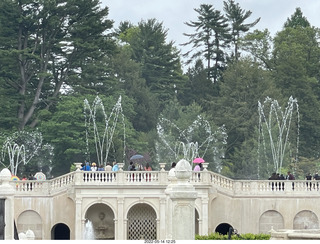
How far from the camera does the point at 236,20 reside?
331ft

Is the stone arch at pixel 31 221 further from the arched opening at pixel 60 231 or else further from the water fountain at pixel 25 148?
the water fountain at pixel 25 148

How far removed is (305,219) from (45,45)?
33.2 metres

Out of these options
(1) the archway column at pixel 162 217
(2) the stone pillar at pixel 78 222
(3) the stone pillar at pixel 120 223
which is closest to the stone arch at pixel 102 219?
(3) the stone pillar at pixel 120 223

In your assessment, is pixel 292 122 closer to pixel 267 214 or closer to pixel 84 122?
pixel 84 122

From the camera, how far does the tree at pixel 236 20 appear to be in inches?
3944

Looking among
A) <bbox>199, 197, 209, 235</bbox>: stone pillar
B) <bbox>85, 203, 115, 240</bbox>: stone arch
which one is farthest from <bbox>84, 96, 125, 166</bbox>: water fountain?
<bbox>199, 197, 209, 235</bbox>: stone pillar

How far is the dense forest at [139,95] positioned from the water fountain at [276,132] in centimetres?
13

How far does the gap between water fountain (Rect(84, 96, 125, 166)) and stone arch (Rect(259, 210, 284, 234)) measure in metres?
23.9

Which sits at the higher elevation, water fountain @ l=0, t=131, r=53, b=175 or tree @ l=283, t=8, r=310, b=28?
tree @ l=283, t=8, r=310, b=28

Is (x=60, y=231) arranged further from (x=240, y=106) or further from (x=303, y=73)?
(x=303, y=73)

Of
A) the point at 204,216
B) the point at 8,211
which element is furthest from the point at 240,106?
the point at 8,211

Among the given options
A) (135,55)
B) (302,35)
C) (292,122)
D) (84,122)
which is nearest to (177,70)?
(135,55)

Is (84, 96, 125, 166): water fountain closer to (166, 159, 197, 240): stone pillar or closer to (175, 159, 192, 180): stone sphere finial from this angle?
(175, 159, 192, 180): stone sphere finial

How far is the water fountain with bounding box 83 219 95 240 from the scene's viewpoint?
53.4 metres
